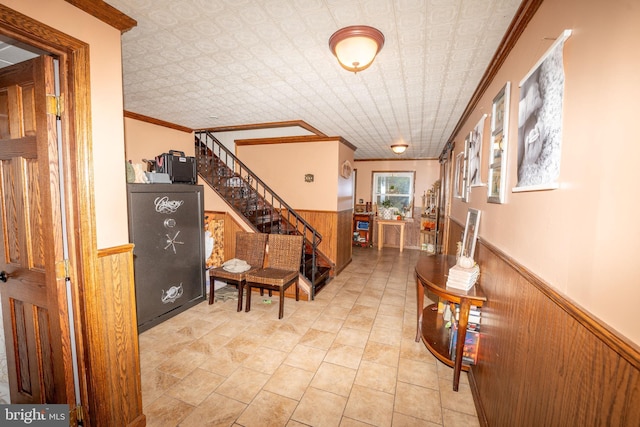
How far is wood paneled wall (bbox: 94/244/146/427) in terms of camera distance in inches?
→ 58.4

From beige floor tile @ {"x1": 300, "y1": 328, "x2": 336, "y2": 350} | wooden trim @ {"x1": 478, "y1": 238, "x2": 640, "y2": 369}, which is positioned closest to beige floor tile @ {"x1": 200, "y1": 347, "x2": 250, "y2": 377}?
beige floor tile @ {"x1": 300, "y1": 328, "x2": 336, "y2": 350}

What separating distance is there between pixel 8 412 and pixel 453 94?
14.2ft

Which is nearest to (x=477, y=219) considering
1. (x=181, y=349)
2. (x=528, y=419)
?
(x=528, y=419)

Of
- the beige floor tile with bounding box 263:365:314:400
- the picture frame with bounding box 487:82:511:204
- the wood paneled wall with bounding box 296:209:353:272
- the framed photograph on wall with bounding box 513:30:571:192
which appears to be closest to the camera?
the framed photograph on wall with bounding box 513:30:571:192

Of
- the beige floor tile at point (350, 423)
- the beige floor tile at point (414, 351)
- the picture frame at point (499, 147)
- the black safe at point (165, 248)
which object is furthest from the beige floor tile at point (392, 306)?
the black safe at point (165, 248)

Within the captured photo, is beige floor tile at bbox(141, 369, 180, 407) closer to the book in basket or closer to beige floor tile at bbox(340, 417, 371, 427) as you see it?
beige floor tile at bbox(340, 417, 371, 427)

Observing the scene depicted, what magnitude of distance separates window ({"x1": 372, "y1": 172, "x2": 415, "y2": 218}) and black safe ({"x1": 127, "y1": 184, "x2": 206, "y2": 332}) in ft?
19.3

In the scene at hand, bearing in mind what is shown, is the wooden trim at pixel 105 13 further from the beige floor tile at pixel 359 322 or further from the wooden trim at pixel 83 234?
the beige floor tile at pixel 359 322

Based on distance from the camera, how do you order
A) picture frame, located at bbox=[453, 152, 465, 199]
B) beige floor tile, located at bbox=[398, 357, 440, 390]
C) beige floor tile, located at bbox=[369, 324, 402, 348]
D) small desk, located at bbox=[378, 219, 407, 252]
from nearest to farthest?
1. beige floor tile, located at bbox=[398, 357, 440, 390]
2. beige floor tile, located at bbox=[369, 324, 402, 348]
3. picture frame, located at bbox=[453, 152, 465, 199]
4. small desk, located at bbox=[378, 219, 407, 252]

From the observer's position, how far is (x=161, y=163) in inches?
120

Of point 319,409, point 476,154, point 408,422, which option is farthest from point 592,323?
point 476,154

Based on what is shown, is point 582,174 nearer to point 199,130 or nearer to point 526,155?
point 526,155

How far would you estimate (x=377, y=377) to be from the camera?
2238 mm

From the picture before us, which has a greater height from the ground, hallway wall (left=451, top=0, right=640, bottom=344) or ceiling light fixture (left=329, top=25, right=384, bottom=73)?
ceiling light fixture (left=329, top=25, right=384, bottom=73)
